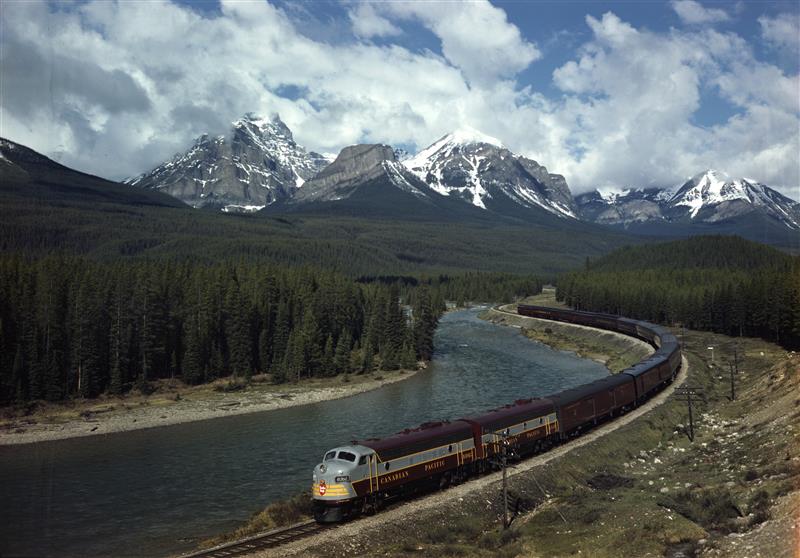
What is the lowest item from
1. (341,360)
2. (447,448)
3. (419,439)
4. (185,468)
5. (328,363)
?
(185,468)

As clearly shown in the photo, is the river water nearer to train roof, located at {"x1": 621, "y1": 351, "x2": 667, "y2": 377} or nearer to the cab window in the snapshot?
the cab window

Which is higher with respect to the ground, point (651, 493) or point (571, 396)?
point (571, 396)

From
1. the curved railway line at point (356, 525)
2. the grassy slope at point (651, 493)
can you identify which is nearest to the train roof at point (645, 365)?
the grassy slope at point (651, 493)

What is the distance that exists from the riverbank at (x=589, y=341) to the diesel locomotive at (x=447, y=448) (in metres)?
47.7

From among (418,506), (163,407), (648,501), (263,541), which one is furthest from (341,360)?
(648,501)

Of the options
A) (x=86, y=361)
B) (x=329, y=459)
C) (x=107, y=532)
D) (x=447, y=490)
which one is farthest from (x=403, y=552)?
(x=86, y=361)

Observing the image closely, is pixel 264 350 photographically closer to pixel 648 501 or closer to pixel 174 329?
pixel 174 329

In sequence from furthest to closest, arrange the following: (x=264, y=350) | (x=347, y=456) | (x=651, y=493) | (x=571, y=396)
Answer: (x=264, y=350) → (x=571, y=396) → (x=651, y=493) → (x=347, y=456)

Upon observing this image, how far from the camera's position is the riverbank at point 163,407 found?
7000 centimetres

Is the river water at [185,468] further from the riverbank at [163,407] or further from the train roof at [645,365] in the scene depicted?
the train roof at [645,365]

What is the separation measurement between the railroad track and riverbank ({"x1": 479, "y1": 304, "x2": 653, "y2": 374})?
7820cm

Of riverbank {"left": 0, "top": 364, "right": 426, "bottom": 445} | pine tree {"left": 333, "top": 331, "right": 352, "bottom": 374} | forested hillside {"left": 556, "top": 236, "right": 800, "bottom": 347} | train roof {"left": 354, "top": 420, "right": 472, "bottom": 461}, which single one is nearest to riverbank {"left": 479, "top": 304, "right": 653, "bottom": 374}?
A: forested hillside {"left": 556, "top": 236, "right": 800, "bottom": 347}

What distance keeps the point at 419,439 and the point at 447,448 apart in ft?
8.85

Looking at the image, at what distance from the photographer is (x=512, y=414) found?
1971 inches
